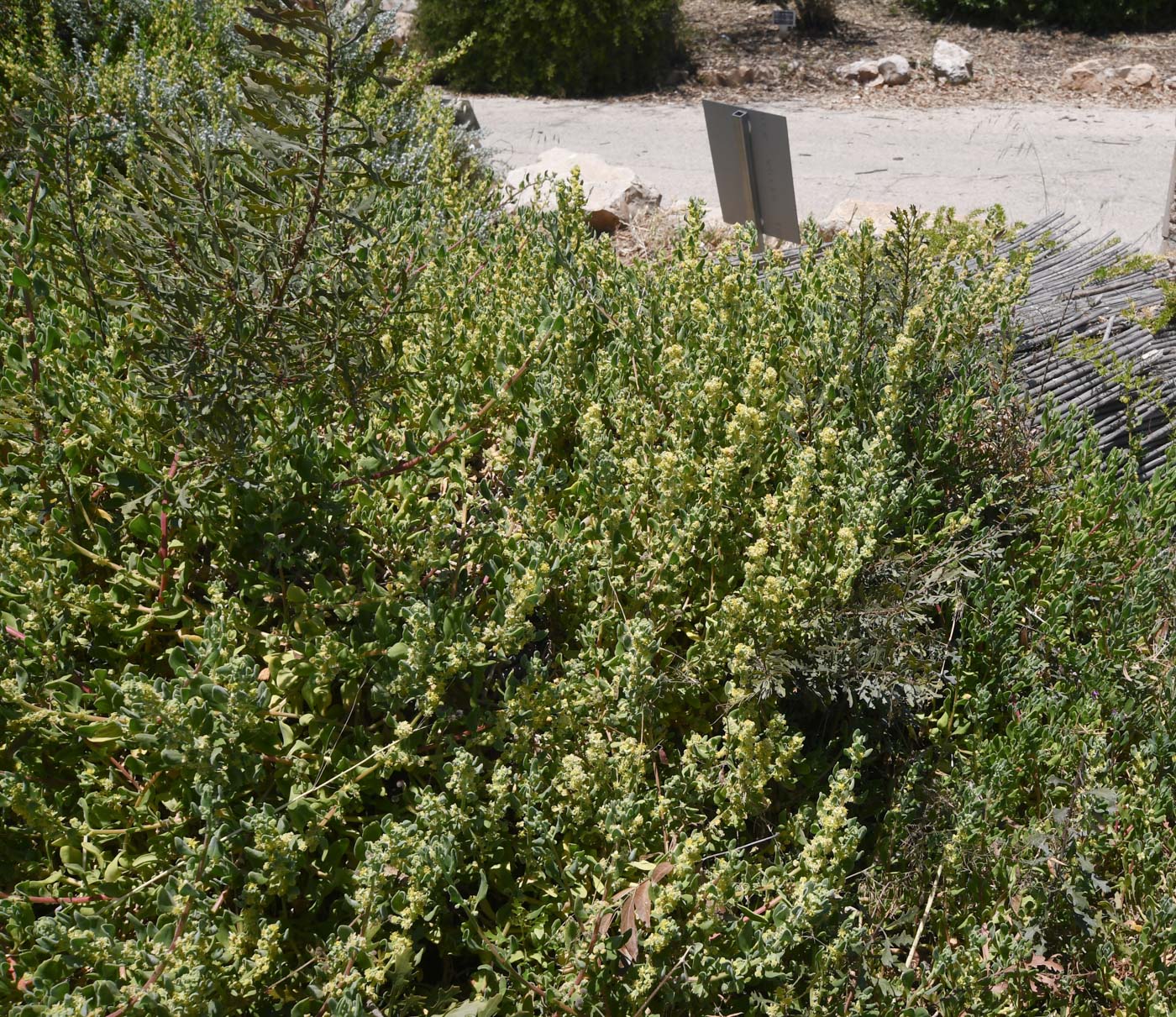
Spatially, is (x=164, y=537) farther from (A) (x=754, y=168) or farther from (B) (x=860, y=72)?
(B) (x=860, y=72)

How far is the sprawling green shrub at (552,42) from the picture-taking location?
413 inches

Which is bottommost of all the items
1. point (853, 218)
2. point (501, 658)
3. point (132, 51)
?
point (501, 658)

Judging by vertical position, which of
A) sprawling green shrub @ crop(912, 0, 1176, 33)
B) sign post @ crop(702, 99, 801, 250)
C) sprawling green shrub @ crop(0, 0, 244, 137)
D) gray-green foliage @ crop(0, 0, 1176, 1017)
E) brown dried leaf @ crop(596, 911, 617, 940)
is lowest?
brown dried leaf @ crop(596, 911, 617, 940)

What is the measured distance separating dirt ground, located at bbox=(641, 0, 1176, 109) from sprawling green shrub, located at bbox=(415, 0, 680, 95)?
513 mm

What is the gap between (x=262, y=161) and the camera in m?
2.05

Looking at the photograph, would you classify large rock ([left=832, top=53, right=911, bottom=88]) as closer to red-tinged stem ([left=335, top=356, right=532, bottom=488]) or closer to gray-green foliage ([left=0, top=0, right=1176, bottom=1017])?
gray-green foliage ([left=0, top=0, right=1176, bottom=1017])

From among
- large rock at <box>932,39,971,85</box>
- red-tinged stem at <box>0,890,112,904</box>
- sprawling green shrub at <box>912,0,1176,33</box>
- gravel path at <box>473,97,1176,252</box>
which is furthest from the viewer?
sprawling green shrub at <box>912,0,1176,33</box>

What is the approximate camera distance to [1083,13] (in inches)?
468

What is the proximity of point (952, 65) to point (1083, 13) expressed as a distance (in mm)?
2688

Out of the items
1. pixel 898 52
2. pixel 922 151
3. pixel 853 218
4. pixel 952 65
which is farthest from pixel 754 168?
pixel 898 52

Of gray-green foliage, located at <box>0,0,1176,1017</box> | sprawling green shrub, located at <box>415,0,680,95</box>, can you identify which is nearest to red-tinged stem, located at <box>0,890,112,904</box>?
gray-green foliage, located at <box>0,0,1176,1017</box>

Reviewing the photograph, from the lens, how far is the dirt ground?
10.2 meters

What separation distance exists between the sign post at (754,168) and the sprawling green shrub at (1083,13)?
32.4ft

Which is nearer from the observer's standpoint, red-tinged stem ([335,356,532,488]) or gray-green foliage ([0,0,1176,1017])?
gray-green foliage ([0,0,1176,1017])
